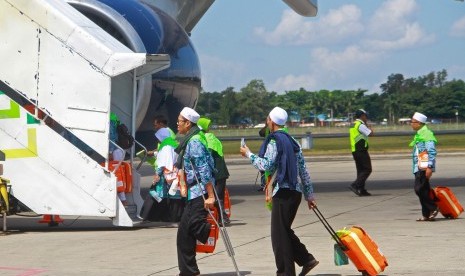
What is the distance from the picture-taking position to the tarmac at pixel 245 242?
37.2ft

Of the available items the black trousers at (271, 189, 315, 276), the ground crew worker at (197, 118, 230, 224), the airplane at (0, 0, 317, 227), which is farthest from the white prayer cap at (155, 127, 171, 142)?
the black trousers at (271, 189, 315, 276)

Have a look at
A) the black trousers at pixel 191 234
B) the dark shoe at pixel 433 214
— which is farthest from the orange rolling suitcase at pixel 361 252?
the dark shoe at pixel 433 214

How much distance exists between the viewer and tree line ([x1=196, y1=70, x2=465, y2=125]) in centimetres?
11900

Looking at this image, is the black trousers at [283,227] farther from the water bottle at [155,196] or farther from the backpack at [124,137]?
the backpack at [124,137]

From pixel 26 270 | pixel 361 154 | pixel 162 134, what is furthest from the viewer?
pixel 361 154

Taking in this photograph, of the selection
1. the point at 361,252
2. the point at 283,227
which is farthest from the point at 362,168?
the point at 283,227

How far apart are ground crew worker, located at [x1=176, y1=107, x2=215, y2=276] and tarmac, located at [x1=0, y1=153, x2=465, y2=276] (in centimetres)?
63

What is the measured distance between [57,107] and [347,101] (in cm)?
13816

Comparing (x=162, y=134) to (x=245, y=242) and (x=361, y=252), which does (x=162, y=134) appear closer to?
(x=245, y=242)

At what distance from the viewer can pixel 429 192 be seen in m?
16.0

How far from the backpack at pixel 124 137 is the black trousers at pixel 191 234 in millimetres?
5565

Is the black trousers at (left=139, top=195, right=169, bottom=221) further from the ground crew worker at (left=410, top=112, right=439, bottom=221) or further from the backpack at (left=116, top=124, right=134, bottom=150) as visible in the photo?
the ground crew worker at (left=410, top=112, right=439, bottom=221)

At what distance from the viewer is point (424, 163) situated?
15.7 metres

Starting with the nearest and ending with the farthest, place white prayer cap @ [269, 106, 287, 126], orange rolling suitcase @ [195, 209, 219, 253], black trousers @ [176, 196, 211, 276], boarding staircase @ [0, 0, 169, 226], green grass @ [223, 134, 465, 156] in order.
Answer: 1. white prayer cap @ [269, 106, 287, 126]
2. black trousers @ [176, 196, 211, 276]
3. orange rolling suitcase @ [195, 209, 219, 253]
4. boarding staircase @ [0, 0, 169, 226]
5. green grass @ [223, 134, 465, 156]
